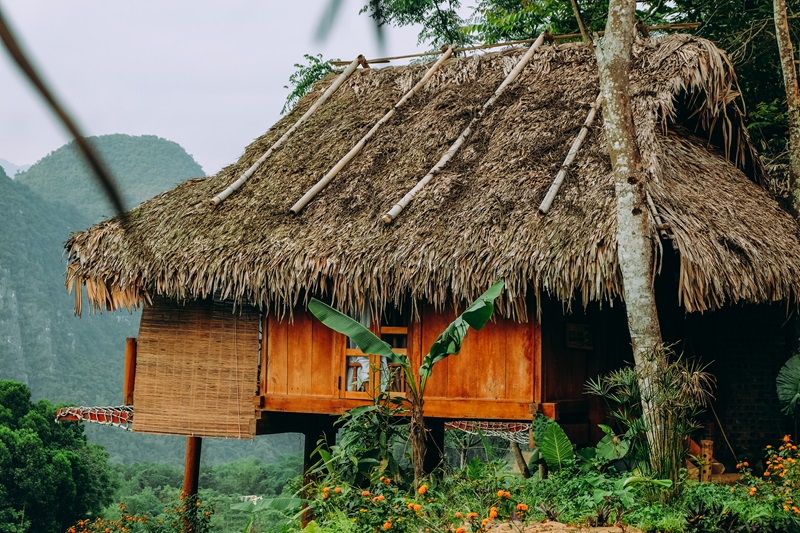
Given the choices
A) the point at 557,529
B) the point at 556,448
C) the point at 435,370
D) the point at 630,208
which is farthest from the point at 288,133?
the point at 557,529

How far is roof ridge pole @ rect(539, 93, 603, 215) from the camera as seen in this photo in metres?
7.82

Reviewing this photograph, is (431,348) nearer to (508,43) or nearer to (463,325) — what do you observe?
(463,325)

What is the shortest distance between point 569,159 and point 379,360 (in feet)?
8.56

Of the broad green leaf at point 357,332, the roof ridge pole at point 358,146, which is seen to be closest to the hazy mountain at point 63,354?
the roof ridge pole at point 358,146

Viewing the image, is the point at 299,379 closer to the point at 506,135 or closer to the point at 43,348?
the point at 506,135

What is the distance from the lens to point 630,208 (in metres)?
6.81

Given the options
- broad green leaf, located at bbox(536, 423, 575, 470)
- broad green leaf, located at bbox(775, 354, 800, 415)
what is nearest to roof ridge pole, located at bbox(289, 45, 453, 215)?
broad green leaf, located at bbox(536, 423, 575, 470)

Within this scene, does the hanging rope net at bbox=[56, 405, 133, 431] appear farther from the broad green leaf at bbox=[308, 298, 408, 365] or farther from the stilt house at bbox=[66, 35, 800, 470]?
the broad green leaf at bbox=[308, 298, 408, 365]

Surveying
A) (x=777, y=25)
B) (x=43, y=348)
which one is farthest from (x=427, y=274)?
(x=43, y=348)

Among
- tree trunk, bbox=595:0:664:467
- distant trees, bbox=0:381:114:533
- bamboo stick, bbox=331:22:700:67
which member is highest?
bamboo stick, bbox=331:22:700:67

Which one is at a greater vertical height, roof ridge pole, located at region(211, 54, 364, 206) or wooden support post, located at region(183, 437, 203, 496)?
roof ridge pole, located at region(211, 54, 364, 206)

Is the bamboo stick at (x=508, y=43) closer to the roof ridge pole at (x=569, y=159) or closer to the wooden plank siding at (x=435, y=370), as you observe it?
the roof ridge pole at (x=569, y=159)

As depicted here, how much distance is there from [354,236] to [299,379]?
A: 1566 millimetres

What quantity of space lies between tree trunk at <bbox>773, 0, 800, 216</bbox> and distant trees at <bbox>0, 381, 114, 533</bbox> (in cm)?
1347
